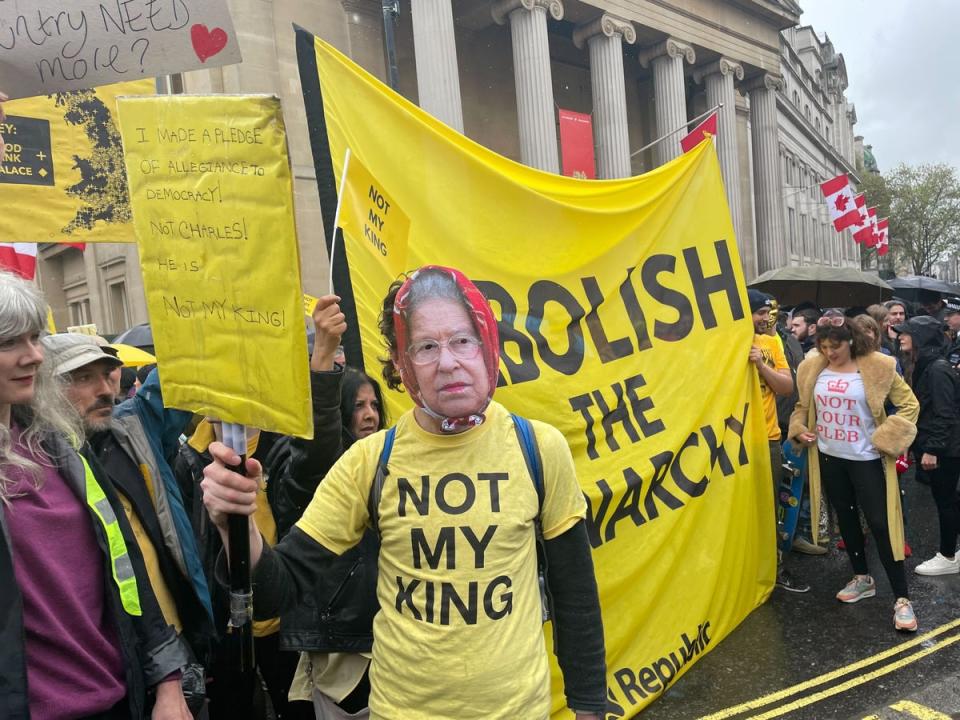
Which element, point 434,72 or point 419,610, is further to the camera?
point 434,72

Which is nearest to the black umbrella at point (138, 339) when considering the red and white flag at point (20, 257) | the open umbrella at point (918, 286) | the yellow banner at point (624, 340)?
the red and white flag at point (20, 257)

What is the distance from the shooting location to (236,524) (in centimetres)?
145

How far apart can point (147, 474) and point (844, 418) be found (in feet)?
13.1

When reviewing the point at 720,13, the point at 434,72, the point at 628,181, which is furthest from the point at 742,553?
the point at 720,13

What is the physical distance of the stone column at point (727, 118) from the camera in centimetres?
2558

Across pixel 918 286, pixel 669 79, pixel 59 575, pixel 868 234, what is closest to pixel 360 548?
pixel 59 575

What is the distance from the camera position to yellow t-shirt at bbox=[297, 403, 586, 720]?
169cm

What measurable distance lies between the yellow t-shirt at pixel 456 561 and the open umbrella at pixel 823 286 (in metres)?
8.85

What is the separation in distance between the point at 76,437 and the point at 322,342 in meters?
0.68

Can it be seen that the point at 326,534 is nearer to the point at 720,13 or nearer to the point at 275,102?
the point at 275,102

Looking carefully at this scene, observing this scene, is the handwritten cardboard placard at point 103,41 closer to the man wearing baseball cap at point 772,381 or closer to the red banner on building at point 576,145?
the man wearing baseball cap at point 772,381

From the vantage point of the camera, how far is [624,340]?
12.1 feet

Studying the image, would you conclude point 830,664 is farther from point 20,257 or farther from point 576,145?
point 576,145

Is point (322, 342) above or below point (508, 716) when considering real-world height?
above
